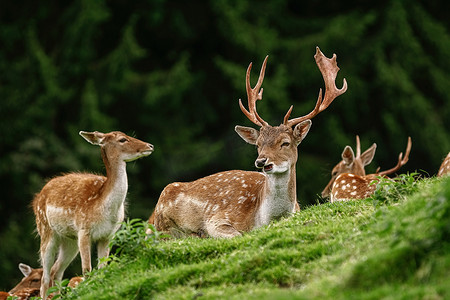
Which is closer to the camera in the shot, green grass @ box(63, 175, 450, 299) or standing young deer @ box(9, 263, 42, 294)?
green grass @ box(63, 175, 450, 299)

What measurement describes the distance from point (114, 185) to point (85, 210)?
38 cm

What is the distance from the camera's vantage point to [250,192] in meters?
9.05

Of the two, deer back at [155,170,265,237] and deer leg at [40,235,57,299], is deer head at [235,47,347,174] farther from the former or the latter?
deer leg at [40,235,57,299]

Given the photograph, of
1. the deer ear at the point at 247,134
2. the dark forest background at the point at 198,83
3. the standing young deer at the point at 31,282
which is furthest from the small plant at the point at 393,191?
the dark forest background at the point at 198,83

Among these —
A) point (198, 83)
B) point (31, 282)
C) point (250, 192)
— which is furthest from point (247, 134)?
point (198, 83)

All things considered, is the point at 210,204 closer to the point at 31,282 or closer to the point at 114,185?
the point at 114,185

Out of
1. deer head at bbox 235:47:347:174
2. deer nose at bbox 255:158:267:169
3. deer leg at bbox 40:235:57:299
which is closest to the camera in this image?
deer nose at bbox 255:158:267:169

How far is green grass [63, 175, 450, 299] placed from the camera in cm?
499

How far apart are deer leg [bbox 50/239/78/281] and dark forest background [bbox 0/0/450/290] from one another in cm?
1064

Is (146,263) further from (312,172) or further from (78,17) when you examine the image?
(78,17)

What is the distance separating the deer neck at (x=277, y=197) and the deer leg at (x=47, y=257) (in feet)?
7.32

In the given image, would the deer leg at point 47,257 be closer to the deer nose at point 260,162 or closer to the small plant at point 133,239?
the deer nose at point 260,162

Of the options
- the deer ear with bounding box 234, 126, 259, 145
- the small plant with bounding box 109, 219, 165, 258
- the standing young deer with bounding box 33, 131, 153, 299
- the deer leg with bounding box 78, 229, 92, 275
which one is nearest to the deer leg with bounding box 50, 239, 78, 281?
the standing young deer with bounding box 33, 131, 153, 299

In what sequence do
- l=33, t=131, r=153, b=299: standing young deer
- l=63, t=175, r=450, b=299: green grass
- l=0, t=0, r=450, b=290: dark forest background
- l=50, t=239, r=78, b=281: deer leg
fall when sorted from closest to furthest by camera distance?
l=63, t=175, r=450, b=299: green grass, l=33, t=131, r=153, b=299: standing young deer, l=50, t=239, r=78, b=281: deer leg, l=0, t=0, r=450, b=290: dark forest background
